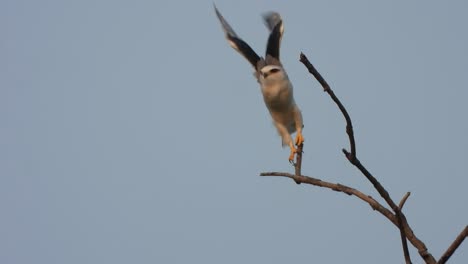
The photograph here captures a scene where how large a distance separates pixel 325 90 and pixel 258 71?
311 cm

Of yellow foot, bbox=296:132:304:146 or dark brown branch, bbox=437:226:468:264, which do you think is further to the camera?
yellow foot, bbox=296:132:304:146

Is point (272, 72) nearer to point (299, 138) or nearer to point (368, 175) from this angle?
point (299, 138)

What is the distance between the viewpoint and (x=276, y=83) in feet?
19.5

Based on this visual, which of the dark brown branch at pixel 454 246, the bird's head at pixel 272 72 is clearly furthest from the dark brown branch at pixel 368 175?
the bird's head at pixel 272 72

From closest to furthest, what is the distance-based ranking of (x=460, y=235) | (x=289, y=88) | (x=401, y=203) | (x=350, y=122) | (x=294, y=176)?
(x=460, y=235), (x=401, y=203), (x=350, y=122), (x=294, y=176), (x=289, y=88)

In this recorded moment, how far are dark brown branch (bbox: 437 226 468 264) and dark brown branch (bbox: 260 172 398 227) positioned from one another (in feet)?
1.18

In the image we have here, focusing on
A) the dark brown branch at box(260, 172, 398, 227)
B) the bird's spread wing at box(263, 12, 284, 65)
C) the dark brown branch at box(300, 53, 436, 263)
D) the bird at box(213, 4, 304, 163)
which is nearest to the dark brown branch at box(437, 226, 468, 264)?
the dark brown branch at box(300, 53, 436, 263)

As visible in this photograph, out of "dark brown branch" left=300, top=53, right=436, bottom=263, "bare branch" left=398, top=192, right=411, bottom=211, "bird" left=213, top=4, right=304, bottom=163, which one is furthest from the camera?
"bird" left=213, top=4, right=304, bottom=163

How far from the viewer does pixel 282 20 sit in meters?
6.60

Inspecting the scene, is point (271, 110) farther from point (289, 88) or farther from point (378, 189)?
point (378, 189)

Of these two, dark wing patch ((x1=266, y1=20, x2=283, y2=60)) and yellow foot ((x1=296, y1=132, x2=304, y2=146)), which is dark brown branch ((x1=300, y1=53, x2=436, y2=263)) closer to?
yellow foot ((x1=296, y1=132, x2=304, y2=146))

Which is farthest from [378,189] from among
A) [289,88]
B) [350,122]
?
[289,88]

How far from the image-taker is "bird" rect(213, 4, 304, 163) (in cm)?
596

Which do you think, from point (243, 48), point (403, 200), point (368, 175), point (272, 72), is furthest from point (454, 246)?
point (243, 48)
